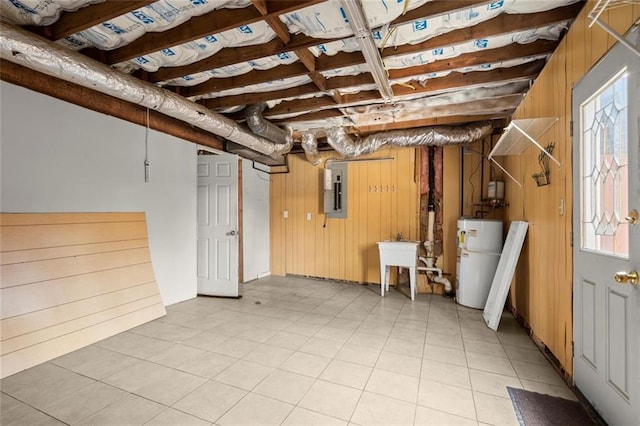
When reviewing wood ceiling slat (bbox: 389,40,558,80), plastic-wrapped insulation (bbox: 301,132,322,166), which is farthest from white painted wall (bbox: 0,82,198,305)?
wood ceiling slat (bbox: 389,40,558,80)

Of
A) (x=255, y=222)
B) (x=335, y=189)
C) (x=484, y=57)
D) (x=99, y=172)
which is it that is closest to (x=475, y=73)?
(x=484, y=57)

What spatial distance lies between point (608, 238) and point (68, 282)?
4.24 metres

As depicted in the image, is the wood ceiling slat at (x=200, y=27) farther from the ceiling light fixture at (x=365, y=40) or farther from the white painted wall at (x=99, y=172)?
the white painted wall at (x=99, y=172)

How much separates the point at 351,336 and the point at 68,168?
3.25m

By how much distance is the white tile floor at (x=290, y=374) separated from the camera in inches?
68.6

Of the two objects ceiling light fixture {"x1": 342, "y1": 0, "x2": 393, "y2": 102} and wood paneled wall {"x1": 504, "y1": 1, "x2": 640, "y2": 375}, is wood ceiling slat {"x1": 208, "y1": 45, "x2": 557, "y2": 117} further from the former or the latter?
ceiling light fixture {"x1": 342, "y1": 0, "x2": 393, "y2": 102}

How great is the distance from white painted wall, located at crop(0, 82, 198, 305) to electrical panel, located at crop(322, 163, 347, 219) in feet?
7.29

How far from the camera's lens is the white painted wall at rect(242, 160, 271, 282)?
525cm

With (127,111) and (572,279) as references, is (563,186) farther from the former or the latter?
(127,111)

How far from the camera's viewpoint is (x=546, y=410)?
1.77 m

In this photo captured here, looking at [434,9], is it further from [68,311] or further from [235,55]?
[68,311]

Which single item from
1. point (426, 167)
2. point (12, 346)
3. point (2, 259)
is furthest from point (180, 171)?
point (426, 167)

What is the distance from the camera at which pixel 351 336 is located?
114 inches

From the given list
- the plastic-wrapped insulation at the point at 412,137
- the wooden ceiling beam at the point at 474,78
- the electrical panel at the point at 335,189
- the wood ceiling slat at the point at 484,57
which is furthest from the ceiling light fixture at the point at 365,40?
the electrical panel at the point at 335,189
